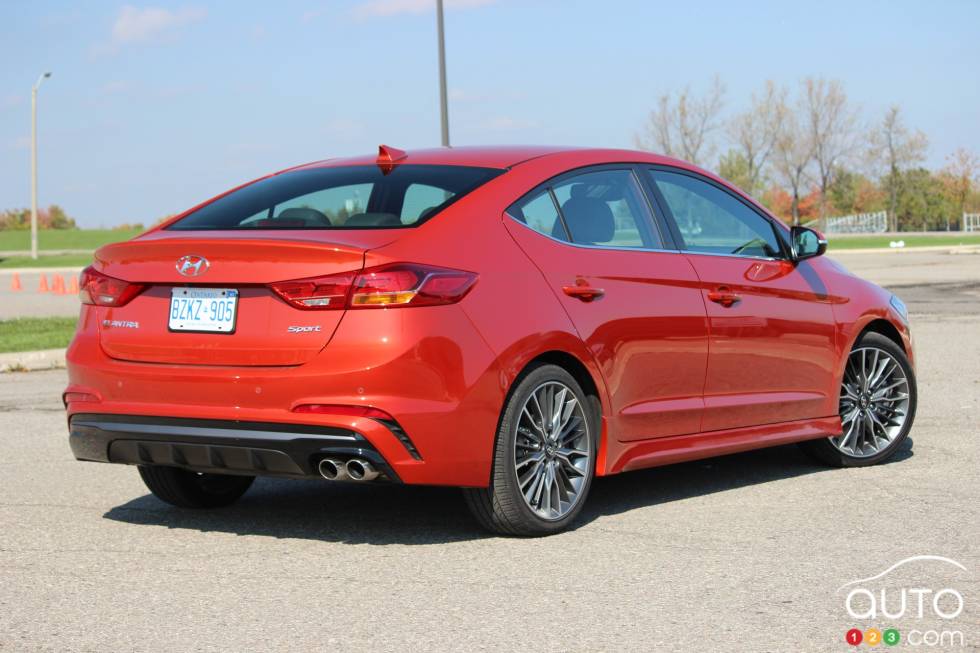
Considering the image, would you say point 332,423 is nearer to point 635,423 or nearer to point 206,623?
point 206,623

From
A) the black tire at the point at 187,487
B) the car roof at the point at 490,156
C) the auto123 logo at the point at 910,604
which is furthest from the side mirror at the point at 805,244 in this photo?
the black tire at the point at 187,487

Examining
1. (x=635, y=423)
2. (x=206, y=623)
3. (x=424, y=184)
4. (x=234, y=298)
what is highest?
(x=424, y=184)

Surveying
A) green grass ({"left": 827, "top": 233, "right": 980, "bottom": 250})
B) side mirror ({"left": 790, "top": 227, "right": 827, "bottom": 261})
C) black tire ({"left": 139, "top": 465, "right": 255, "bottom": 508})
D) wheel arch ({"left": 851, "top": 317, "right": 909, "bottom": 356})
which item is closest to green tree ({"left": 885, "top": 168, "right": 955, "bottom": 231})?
green grass ({"left": 827, "top": 233, "right": 980, "bottom": 250})

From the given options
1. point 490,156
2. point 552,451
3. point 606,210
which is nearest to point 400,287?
point 552,451

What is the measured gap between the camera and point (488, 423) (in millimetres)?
5648

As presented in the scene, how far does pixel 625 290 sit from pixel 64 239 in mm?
77813

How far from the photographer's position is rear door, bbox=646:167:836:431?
6855 millimetres

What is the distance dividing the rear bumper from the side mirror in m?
3.00

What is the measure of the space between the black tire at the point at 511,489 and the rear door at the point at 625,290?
0.29 meters

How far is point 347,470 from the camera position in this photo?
548 centimetres

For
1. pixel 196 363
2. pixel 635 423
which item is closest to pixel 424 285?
pixel 196 363

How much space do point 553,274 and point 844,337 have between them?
231cm

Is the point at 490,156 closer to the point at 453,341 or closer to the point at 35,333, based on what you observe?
the point at 453,341

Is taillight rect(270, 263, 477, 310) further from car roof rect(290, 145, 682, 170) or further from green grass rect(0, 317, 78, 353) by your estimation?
green grass rect(0, 317, 78, 353)
